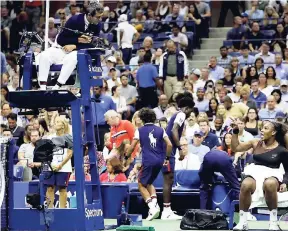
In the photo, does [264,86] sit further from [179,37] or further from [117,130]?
[117,130]

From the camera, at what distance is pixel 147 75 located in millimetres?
24766

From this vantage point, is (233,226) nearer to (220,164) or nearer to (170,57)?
(220,164)

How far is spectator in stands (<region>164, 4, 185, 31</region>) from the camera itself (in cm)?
2845

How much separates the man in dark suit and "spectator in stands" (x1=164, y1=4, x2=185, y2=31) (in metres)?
12.0

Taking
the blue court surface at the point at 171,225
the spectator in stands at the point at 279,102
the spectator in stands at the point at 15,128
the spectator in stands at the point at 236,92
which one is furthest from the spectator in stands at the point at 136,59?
the blue court surface at the point at 171,225

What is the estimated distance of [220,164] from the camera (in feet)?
57.0

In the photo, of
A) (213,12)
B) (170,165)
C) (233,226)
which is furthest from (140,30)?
(233,226)

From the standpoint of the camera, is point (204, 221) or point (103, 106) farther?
point (103, 106)

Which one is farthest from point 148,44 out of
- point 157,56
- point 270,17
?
point 270,17

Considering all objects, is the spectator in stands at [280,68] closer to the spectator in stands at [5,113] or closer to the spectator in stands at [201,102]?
the spectator in stands at [201,102]

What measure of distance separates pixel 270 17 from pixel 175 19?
2547mm

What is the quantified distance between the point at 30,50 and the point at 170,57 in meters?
7.99

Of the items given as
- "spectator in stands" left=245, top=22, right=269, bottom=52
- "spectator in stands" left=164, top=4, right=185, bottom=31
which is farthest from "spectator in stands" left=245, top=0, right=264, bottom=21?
"spectator in stands" left=164, top=4, right=185, bottom=31

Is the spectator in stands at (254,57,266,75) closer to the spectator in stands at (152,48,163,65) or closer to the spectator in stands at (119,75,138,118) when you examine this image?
the spectator in stands at (152,48,163,65)
